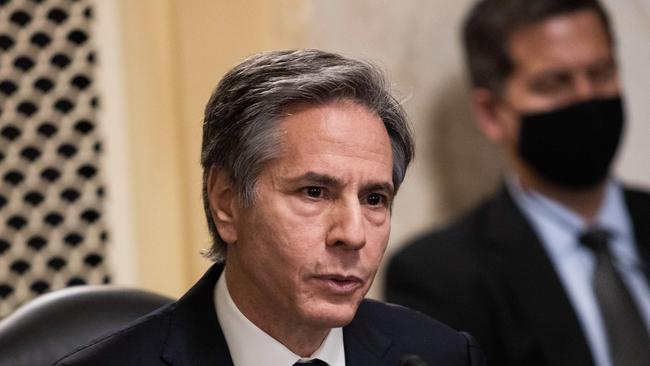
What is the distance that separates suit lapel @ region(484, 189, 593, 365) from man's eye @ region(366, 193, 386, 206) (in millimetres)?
1430

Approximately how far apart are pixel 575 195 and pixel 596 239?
0.19 meters

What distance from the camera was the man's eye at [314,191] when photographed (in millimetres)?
1530

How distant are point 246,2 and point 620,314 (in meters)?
1.17

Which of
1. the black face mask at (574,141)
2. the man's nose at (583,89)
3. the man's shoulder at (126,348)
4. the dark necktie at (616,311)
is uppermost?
the man's shoulder at (126,348)

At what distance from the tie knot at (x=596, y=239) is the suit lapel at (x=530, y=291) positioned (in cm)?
13

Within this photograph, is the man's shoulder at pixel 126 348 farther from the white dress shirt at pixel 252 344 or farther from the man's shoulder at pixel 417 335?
the man's shoulder at pixel 417 335

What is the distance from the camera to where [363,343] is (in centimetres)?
171

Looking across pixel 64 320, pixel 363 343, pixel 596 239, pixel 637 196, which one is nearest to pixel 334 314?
pixel 363 343

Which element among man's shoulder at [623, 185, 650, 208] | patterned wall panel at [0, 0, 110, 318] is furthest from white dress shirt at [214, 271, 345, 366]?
man's shoulder at [623, 185, 650, 208]

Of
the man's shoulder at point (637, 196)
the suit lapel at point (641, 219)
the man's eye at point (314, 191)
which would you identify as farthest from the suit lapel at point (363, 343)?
the man's shoulder at point (637, 196)

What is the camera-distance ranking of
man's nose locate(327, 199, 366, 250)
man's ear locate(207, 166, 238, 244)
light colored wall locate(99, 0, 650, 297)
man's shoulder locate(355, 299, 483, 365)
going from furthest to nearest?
light colored wall locate(99, 0, 650, 297)
man's shoulder locate(355, 299, 483, 365)
man's ear locate(207, 166, 238, 244)
man's nose locate(327, 199, 366, 250)

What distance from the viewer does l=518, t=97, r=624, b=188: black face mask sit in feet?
10.5

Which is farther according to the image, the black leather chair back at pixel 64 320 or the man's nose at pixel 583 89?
the man's nose at pixel 583 89

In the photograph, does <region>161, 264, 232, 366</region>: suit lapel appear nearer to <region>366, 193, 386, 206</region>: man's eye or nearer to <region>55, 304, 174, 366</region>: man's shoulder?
<region>55, 304, 174, 366</region>: man's shoulder
